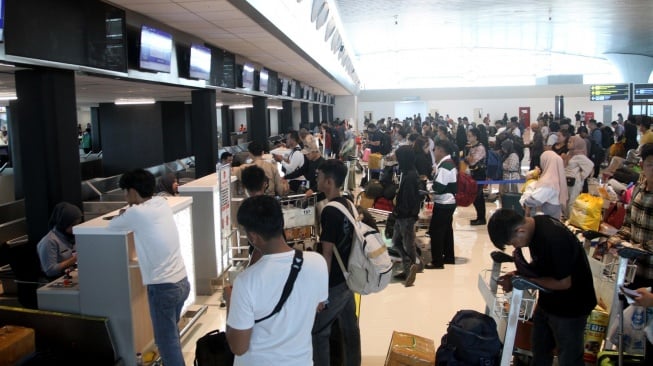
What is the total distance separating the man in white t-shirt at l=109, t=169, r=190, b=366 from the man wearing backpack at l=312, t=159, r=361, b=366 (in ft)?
3.82

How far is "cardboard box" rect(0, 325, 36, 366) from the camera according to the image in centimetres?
392

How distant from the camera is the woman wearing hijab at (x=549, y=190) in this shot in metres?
6.90

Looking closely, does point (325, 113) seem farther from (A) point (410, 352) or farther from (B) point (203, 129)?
(A) point (410, 352)

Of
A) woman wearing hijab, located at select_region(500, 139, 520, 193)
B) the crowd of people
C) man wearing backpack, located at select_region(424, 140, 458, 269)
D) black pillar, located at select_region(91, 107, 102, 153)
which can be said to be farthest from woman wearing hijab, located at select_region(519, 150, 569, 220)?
black pillar, located at select_region(91, 107, 102, 153)

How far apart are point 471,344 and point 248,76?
8738 millimetres

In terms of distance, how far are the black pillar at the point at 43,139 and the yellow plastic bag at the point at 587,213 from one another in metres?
5.15

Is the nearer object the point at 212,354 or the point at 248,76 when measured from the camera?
the point at 212,354

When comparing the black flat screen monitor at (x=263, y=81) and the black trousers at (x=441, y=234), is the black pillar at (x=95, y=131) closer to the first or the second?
the black flat screen monitor at (x=263, y=81)

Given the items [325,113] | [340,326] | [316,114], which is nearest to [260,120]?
[340,326]

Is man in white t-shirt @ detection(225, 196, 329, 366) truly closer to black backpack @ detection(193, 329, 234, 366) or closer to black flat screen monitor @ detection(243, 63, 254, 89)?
black backpack @ detection(193, 329, 234, 366)

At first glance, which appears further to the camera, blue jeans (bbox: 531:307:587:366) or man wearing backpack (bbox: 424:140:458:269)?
man wearing backpack (bbox: 424:140:458:269)

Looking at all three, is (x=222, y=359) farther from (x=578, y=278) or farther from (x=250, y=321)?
(x=578, y=278)

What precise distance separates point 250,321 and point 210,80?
25.0 ft

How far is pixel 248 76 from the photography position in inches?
444
